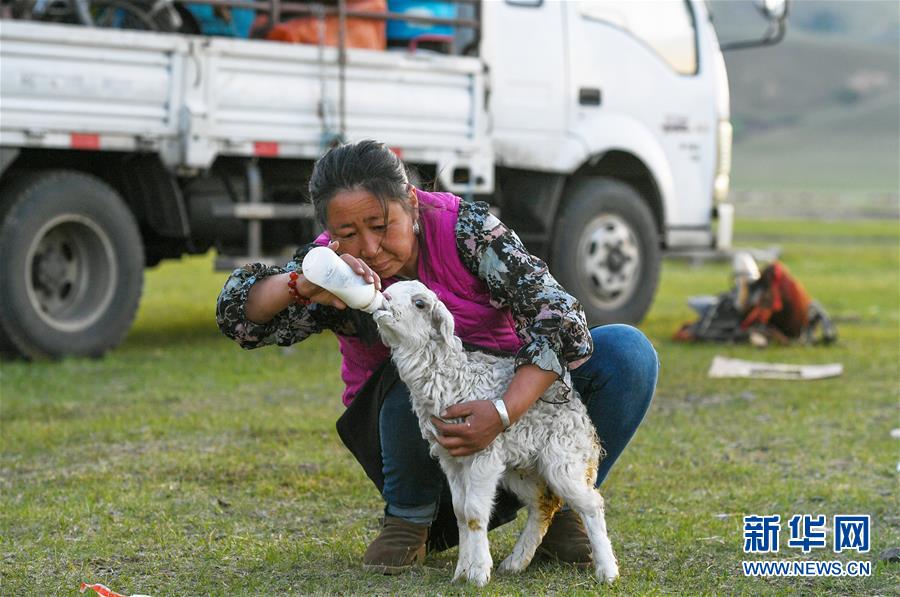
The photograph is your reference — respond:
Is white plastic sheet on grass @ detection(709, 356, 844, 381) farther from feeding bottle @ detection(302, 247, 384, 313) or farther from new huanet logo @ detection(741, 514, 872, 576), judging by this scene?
feeding bottle @ detection(302, 247, 384, 313)

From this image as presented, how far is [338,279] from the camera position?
3629 mm

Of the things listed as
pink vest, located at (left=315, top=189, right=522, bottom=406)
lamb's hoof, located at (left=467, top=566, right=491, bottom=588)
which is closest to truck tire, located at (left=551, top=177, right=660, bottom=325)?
pink vest, located at (left=315, top=189, right=522, bottom=406)

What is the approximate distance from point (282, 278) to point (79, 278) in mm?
5318

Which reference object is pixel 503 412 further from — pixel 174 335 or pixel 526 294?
pixel 174 335

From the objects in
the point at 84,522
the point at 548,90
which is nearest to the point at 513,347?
the point at 84,522

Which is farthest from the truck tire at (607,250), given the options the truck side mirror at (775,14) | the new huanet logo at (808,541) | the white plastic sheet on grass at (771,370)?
the new huanet logo at (808,541)

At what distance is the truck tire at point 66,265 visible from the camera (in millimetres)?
8320

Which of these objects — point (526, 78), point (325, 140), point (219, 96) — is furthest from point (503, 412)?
point (526, 78)

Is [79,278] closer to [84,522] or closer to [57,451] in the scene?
[57,451]

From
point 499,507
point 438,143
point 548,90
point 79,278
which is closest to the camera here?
point 499,507

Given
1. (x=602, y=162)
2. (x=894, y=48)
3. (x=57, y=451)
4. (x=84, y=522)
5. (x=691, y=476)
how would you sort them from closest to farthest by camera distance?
(x=84, y=522) → (x=691, y=476) → (x=57, y=451) → (x=602, y=162) → (x=894, y=48)

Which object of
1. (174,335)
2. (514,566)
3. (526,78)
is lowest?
(174,335)

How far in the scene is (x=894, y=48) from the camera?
159 m

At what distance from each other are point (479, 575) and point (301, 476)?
187 cm
